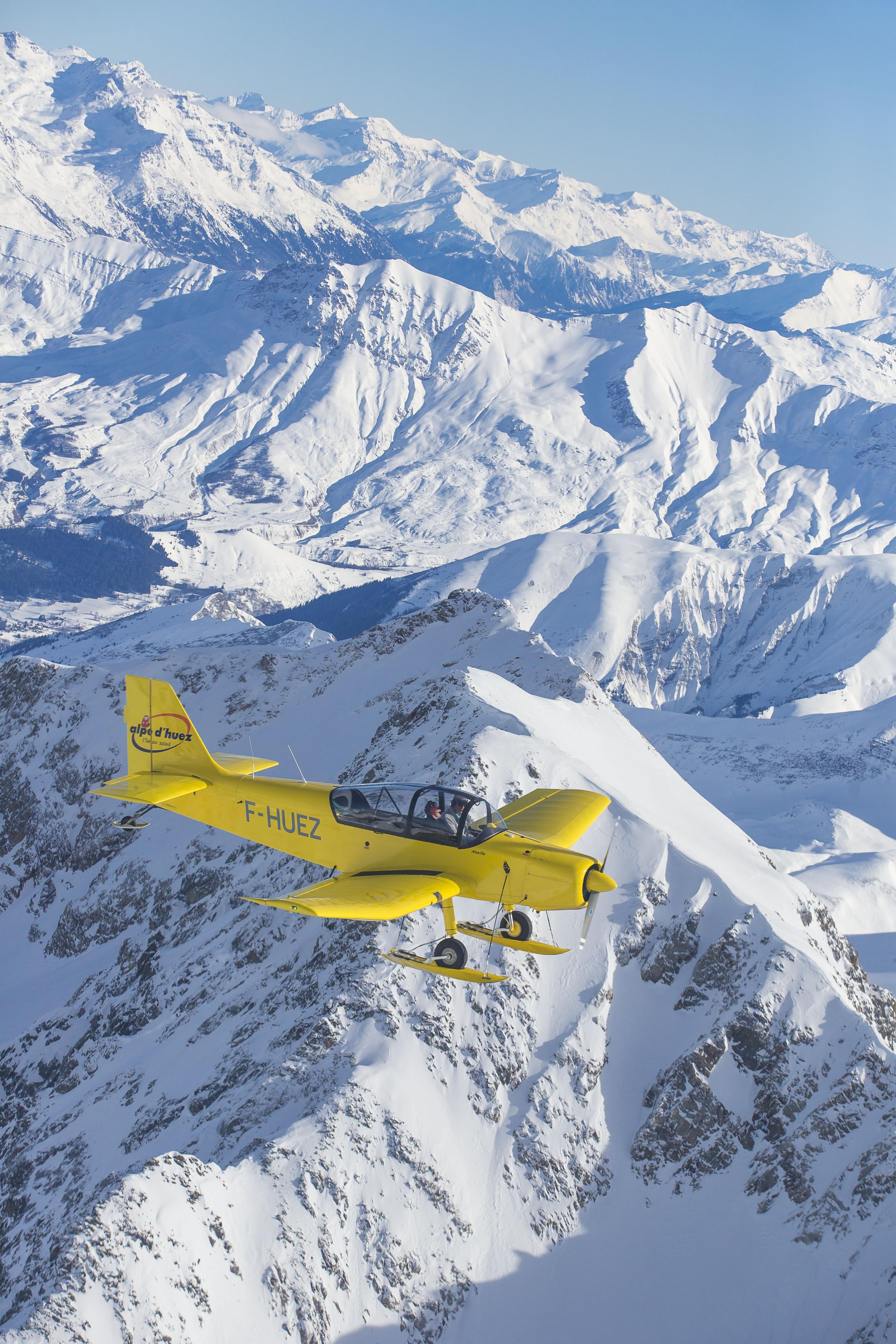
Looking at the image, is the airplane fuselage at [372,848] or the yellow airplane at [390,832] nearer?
the yellow airplane at [390,832]

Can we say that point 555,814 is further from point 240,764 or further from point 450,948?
point 240,764

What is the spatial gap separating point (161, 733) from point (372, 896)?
52.1 feet

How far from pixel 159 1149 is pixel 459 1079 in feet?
45.8

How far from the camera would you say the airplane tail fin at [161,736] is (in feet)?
124

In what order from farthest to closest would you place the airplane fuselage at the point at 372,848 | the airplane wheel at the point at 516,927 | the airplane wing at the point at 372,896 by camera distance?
1. the airplane wheel at the point at 516,927
2. the airplane fuselage at the point at 372,848
3. the airplane wing at the point at 372,896

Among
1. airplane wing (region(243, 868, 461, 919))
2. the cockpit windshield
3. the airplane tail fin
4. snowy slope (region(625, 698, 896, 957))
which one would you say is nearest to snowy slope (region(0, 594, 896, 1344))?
the airplane tail fin

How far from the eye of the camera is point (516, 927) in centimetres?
2822

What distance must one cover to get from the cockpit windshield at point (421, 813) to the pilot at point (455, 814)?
Answer: 0.01 meters

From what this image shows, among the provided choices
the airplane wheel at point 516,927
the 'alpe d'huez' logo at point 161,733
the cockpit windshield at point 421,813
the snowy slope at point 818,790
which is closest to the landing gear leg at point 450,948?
the airplane wheel at point 516,927

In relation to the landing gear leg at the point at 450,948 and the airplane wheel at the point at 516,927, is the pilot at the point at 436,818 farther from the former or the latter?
the airplane wheel at the point at 516,927

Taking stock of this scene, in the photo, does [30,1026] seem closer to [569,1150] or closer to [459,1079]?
[459,1079]

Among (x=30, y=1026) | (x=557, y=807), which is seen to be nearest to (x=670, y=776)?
(x=557, y=807)

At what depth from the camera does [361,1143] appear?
3975 cm

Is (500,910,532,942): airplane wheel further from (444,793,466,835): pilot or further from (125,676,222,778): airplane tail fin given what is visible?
(125,676,222,778): airplane tail fin
